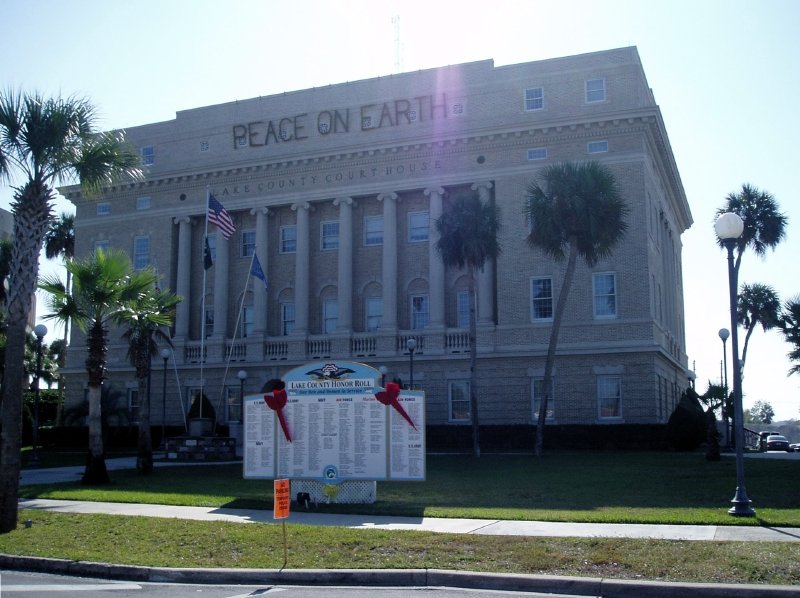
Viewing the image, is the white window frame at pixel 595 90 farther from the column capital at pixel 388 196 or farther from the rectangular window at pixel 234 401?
the rectangular window at pixel 234 401

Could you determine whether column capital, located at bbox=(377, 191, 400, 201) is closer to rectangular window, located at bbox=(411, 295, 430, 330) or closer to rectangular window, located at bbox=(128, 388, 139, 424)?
rectangular window, located at bbox=(411, 295, 430, 330)

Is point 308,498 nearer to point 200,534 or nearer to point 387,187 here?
point 200,534

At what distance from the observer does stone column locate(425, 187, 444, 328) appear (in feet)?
149

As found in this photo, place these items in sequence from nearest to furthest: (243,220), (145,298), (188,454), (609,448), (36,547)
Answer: (36,547) → (145,298) → (188,454) → (609,448) → (243,220)

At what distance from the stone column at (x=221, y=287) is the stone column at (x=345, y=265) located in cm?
750

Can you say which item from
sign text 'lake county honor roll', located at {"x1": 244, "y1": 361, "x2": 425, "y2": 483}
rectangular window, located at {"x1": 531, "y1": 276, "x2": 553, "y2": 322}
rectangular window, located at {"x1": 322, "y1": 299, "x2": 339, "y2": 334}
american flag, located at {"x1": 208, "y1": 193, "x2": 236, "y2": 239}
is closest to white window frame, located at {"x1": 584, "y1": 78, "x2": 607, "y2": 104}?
rectangular window, located at {"x1": 531, "y1": 276, "x2": 553, "y2": 322}

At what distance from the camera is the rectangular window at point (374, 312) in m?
47.9

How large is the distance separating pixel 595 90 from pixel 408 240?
42.1 feet

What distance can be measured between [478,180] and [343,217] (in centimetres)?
834

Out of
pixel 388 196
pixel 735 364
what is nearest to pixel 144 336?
pixel 735 364

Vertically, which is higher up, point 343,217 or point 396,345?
point 343,217

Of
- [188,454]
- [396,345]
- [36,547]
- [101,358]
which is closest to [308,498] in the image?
[36,547]

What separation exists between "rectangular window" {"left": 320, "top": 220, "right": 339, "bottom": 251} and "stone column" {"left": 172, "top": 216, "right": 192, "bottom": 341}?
28.9ft

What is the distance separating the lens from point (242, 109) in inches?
2047
